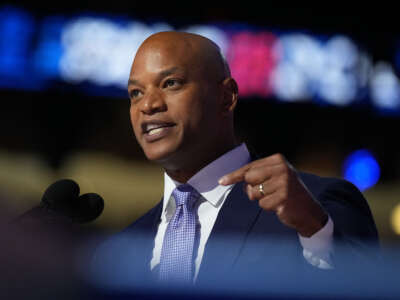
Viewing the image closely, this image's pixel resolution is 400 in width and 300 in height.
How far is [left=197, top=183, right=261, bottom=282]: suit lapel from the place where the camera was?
1599 mm

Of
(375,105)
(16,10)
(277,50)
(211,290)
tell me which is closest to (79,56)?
(16,10)

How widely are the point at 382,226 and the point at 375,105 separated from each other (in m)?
1.55

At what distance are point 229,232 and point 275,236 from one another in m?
0.12

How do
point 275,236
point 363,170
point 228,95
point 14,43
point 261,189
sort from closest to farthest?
point 261,189
point 275,236
point 228,95
point 14,43
point 363,170

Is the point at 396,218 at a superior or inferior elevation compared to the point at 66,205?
inferior

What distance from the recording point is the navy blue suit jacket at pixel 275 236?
1.50 meters

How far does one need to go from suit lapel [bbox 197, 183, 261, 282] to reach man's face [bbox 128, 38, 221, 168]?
0.18 meters

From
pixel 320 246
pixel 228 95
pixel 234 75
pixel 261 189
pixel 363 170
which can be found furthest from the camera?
pixel 363 170

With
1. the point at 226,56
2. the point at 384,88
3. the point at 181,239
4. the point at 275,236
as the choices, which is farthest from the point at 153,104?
the point at 384,88

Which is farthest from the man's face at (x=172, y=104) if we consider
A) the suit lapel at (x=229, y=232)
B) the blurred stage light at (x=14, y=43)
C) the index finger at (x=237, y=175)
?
the blurred stage light at (x=14, y=43)

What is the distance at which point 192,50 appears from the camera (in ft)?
5.98

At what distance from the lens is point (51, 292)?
0.78m

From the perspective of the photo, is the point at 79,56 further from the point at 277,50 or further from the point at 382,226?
the point at 382,226

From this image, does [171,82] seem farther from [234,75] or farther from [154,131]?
[234,75]
